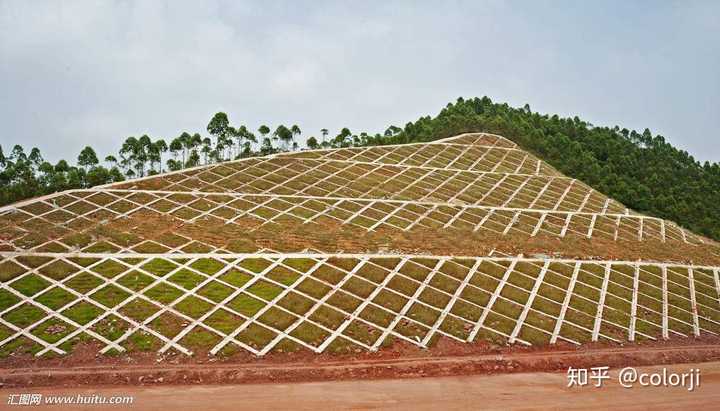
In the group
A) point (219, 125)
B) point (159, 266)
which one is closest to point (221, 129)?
point (219, 125)

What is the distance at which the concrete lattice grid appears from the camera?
96.3ft

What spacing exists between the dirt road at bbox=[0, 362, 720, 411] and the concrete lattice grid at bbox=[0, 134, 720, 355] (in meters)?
3.21

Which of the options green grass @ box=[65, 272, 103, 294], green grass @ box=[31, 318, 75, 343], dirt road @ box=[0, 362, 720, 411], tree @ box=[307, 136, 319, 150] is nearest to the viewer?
dirt road @ box=[0, 362, 720, 411]

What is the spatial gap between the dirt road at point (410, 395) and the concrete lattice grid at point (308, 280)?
10.5 ft

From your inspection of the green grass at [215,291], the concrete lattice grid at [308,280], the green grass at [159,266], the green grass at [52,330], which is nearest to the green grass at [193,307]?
the concrete lattice grid at [308,280]

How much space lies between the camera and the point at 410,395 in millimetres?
24688

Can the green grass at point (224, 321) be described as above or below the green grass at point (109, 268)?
below

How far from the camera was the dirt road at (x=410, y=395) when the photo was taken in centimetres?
2353

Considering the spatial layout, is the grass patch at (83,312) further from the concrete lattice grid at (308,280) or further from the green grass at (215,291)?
the green grass at (215,291)

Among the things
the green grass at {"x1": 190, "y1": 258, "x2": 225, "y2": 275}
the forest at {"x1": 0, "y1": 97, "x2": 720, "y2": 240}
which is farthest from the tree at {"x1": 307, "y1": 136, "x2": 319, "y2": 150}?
the green grass at {"x1": 190, "y1": 258, "x2": 225, "y2": 275}

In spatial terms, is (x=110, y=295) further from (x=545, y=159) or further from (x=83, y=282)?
(x=545, y=159)

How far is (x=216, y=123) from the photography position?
73125mm

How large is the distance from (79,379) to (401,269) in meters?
19.4

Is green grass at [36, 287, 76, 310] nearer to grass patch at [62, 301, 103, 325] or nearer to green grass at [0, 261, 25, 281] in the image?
grass patch at [62, 301, 103, 325]
